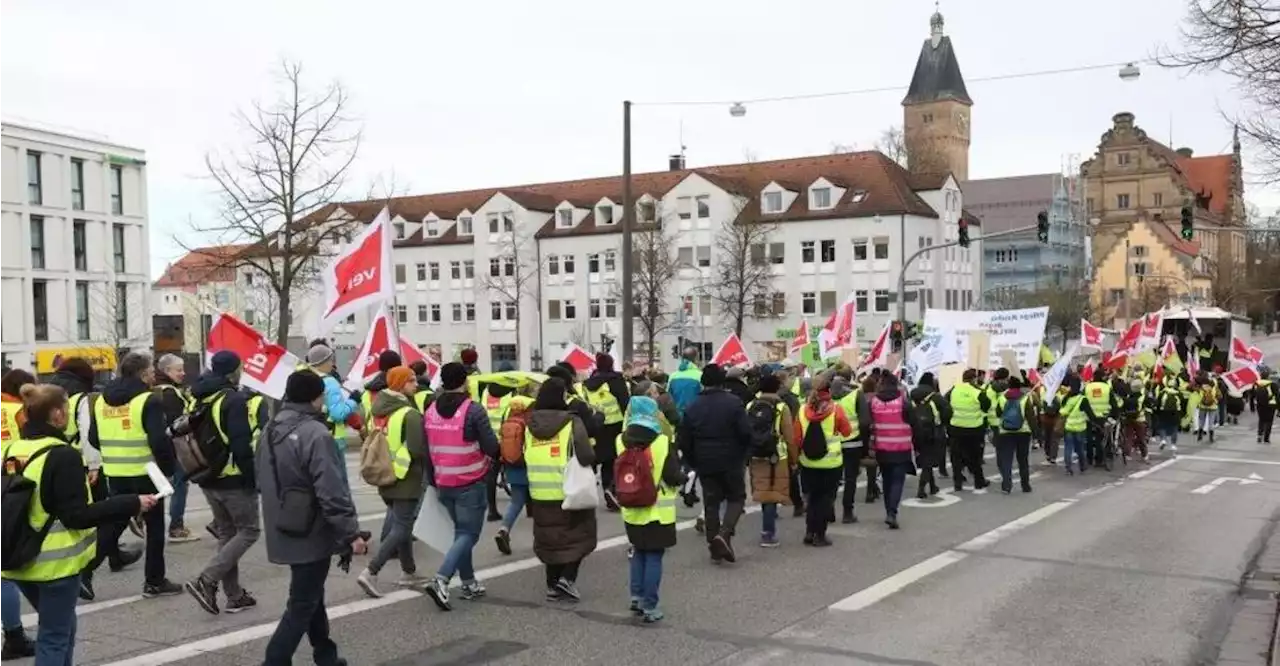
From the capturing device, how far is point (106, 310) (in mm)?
59688

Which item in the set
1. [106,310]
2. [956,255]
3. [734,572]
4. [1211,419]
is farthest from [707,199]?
[734,572]

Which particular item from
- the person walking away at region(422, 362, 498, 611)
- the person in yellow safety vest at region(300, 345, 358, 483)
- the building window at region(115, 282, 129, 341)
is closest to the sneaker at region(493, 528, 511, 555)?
the person in yellow safety vest at region(300, 345, 358, 483)

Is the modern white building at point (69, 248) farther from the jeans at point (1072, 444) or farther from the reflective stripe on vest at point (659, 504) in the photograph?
the reflective stripe on vest at point (659, 504)

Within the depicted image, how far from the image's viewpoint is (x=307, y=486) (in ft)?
20.4

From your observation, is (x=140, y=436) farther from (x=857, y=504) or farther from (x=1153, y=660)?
(x=857, y=504)

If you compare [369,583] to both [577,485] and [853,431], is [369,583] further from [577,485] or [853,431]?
[853,431]

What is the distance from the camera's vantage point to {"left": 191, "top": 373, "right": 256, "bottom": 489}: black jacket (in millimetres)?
8102

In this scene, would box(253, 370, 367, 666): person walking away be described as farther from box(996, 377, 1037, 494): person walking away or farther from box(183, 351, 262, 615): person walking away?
box(996, 377, 1037, 494): person walking away

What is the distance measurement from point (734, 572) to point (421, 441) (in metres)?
3.05

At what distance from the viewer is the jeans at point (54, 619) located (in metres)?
5.42

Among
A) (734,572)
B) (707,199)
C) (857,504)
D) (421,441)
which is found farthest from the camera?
(707,199)

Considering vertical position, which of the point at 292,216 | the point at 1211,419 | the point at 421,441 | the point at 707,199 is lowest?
the point at 1211,419

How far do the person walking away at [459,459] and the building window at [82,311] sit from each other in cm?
5891

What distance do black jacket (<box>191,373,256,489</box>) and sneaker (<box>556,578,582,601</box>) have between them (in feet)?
7.61
